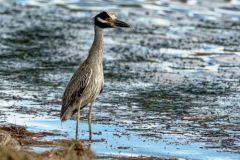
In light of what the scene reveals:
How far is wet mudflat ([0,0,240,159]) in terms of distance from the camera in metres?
14.2

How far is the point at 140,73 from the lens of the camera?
21.1m

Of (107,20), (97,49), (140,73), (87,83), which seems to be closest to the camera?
(87,83)

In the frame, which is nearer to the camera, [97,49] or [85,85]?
[85,85]

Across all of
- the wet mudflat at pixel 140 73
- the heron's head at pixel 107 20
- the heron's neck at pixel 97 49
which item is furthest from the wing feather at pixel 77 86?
the heron's head at pixel 107 20

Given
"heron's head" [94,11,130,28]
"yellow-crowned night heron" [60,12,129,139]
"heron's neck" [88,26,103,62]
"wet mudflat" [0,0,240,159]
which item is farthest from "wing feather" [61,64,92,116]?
"heron's head" [94,11,130,28]

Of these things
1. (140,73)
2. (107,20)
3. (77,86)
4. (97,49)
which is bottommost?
(140,73)

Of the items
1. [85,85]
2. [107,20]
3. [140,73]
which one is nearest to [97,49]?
[107,20]

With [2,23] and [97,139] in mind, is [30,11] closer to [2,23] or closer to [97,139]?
[2,23]

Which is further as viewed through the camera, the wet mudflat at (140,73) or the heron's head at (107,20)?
the heron's head at (107,20)

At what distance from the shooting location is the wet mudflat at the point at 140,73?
46.5 ft

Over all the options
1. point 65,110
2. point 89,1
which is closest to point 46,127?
point 65,110

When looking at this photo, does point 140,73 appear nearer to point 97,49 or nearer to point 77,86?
point 97,49

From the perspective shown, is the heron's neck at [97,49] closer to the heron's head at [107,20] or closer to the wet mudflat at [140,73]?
the heron's head at [107,20]

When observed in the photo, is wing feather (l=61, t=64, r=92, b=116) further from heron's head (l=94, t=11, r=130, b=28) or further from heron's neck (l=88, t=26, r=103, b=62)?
heron's head (l=94, t=11, r=130, b=28)
